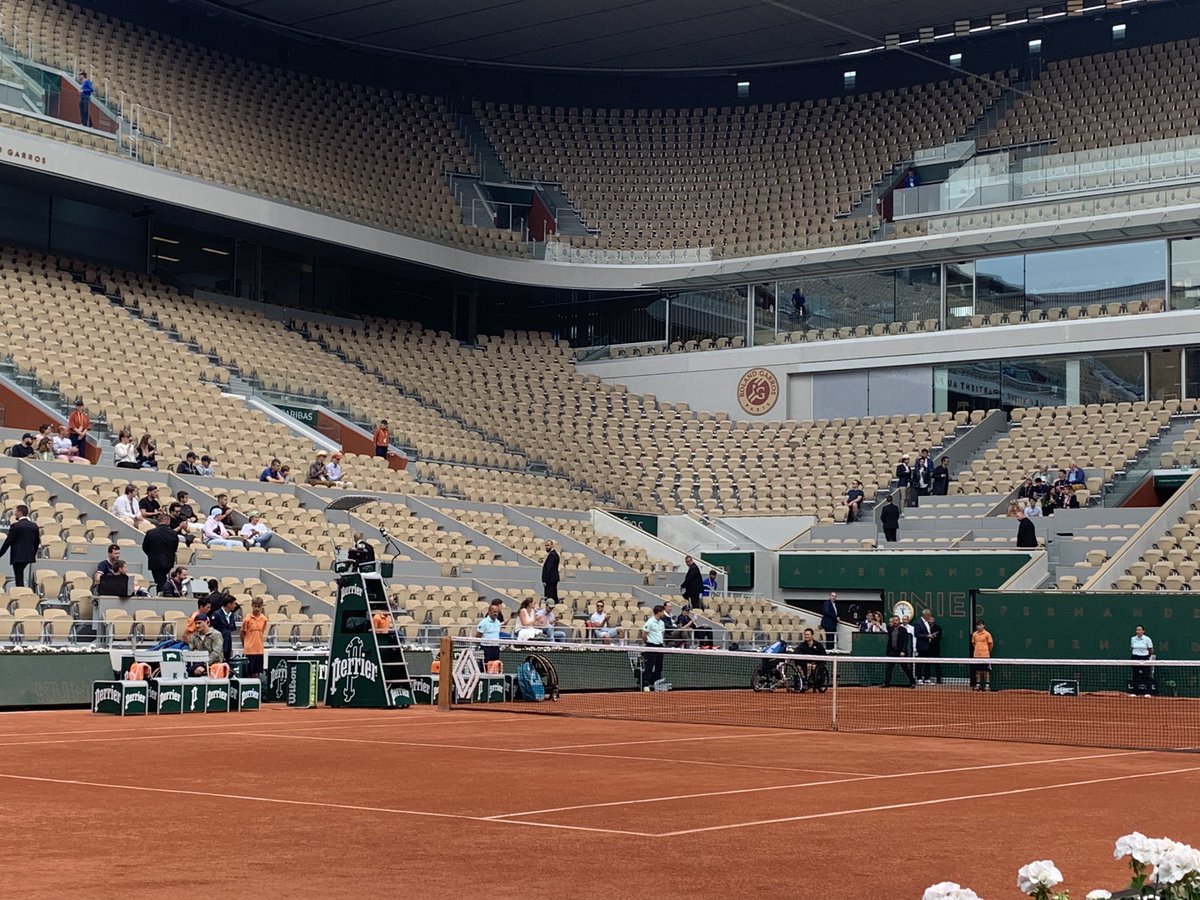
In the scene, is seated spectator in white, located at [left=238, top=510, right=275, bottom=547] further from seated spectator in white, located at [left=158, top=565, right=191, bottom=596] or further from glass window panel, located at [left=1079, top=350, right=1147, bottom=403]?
glass window panel, located at [left=1079, top=350, right=1147, bottom=403]

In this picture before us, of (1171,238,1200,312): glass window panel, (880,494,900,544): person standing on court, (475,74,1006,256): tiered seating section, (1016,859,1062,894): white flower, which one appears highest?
(475,74,1006,256): tiered seating section

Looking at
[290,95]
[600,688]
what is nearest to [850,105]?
[290,95]

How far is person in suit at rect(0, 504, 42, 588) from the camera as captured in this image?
23266mm

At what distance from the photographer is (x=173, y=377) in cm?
3591

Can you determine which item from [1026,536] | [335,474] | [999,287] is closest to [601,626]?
[335,474]

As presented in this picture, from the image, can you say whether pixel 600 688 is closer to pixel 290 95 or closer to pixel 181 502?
pixel 181 502

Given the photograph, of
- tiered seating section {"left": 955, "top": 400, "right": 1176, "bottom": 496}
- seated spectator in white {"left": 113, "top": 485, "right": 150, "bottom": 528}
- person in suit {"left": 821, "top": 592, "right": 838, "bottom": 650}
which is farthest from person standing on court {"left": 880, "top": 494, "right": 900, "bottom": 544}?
seated spectator in white {"left": 113, "top": 485, "right": 150, "bottom": 528}

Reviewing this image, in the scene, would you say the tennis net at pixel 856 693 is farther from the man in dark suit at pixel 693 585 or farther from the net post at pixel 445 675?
the man in dark suit at pixel 693 585

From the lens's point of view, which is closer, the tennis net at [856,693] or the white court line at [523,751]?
the white court line at [523,751]

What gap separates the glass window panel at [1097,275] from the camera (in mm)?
41938

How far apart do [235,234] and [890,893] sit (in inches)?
1542

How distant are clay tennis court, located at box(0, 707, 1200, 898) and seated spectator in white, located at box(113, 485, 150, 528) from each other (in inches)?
354

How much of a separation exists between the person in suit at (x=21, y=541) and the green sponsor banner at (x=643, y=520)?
19191 millimetres

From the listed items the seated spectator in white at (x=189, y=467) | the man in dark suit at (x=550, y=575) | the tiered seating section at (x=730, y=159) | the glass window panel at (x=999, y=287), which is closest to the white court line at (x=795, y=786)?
the man in dark suit at (x=550, y=575)
